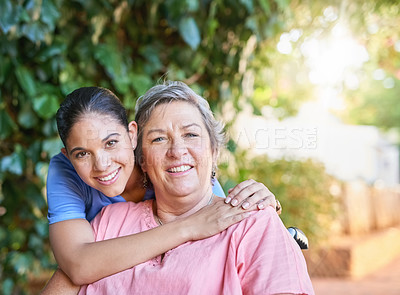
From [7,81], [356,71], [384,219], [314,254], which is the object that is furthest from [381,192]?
[7,81]

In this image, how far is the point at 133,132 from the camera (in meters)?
1.66

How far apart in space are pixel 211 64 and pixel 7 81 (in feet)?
4.17

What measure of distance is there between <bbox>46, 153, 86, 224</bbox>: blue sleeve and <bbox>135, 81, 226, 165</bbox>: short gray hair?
9.8 inches

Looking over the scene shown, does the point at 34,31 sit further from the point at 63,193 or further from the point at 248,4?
the point at 248,4

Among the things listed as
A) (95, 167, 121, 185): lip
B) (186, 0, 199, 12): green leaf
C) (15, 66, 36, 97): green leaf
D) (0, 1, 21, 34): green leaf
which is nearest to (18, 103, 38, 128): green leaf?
(15, 66, 36, 97): green leaf

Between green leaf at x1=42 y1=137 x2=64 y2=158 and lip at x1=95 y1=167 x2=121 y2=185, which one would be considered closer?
lip at x1=95 y1=167 x2=121 y2=185

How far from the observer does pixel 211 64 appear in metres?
3.16

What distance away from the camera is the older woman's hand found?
1.46m

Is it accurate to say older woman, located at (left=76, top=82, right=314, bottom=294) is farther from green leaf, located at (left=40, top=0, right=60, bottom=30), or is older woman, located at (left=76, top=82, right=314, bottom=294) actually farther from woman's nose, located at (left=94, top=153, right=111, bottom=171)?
green leaf, located at (left=40, top=0, right=60, bottom=30)

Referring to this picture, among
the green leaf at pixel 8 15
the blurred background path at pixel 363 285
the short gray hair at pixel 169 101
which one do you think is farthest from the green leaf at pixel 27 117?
the blurred background path at pixel 363 285

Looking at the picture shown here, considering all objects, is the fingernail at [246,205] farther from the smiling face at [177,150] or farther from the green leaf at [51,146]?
the green leaf at [51,146]

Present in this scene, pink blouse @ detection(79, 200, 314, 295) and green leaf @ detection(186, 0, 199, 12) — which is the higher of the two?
green leaf @ detection(186, 0, 199, 12)

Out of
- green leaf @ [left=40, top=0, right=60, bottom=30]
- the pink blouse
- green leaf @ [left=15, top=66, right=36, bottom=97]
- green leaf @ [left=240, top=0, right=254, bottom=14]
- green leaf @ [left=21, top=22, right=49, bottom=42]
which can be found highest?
green leaf @ [left=240, top=0, right=254, bottom=14]

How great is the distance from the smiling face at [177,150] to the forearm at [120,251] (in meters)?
0.16
